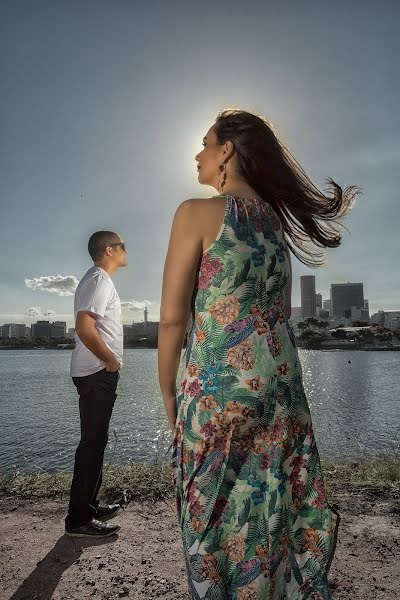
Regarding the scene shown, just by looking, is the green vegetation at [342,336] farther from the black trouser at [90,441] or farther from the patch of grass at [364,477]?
the black trouser at [90,441]

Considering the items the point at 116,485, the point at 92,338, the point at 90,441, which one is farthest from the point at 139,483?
the point at 92,338

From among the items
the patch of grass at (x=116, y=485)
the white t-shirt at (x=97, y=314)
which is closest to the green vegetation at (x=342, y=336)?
the patch of grass at (x=116, y=485)

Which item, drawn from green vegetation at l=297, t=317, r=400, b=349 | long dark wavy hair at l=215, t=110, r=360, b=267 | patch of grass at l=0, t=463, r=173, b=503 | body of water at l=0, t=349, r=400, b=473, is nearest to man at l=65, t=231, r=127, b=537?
patch of grass at l=0, t=463, r=173, b=503

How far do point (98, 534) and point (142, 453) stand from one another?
38.8 feet

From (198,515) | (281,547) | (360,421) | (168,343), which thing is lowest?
(360,421)

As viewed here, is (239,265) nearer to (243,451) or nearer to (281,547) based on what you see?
(243,451)

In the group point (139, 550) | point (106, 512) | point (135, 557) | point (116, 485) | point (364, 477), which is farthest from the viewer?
point (364, 477)

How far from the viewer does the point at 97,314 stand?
3953 millimetres

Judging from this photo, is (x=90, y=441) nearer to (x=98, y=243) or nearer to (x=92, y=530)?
(x=92, y=530)

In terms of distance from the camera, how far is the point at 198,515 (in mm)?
1487

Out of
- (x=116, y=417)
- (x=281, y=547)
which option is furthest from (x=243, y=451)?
(x=116, y=417)

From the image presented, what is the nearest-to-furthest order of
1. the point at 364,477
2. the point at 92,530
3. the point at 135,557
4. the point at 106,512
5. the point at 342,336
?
the point at 135,557 → the point at 92,530 → the point at 106,512 → the point at 364,477 → the point at 342,336

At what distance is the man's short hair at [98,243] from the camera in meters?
4.30

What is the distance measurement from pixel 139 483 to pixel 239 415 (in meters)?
3.77
